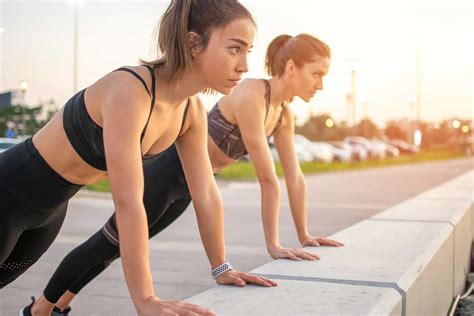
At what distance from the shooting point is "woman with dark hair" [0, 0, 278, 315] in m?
2.56

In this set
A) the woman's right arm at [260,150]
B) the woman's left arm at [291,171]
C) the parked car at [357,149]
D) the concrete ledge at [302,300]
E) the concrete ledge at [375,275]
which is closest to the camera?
the concrete ledge at [302,300]

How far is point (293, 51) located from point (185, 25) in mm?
1786

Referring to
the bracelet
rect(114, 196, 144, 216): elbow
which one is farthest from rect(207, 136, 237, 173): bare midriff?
rect(114, 196, 144, 216): elbow

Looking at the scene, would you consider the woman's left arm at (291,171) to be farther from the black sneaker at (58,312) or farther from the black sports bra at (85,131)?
the black sports bra at (85,131)

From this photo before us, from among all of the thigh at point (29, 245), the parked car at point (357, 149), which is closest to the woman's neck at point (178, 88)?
the thigh at point (29, 245)

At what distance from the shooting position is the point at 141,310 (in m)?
2.43

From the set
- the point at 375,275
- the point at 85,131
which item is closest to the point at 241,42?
the point at 85,131

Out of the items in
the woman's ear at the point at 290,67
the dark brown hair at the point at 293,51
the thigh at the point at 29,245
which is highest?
the dark brown hair at the point at 293,51

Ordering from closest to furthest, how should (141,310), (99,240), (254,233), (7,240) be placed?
(141,310) → (7,240) → (99,240) → (254,233)

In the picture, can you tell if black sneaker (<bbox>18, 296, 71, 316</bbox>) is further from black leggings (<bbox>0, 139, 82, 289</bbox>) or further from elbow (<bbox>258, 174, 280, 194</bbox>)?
elbow (<bbox>258, 174, 280, 194</bbox>)

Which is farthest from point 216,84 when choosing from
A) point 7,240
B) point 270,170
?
point 270,170

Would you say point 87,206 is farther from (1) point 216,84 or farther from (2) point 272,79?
(1) point 216,84

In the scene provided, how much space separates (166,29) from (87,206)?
9.88m

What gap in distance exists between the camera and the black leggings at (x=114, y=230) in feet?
11.8
